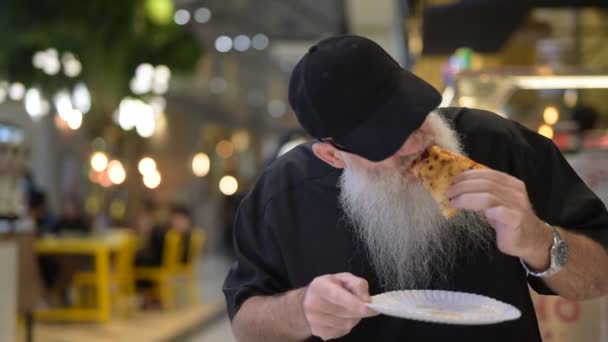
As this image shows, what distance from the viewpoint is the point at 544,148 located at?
163 cm

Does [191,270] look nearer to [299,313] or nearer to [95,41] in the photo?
[95,41]

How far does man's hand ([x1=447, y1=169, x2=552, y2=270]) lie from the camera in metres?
1.32

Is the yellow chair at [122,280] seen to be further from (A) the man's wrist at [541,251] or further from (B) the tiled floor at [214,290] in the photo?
(A) the man's wrist at [541,251]

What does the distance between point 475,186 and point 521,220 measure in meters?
0.09

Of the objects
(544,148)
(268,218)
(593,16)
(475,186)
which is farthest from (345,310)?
(593,16)

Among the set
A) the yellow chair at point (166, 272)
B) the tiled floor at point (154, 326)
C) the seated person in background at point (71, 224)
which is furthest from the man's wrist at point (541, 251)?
the yellow chair at point (166, 272)

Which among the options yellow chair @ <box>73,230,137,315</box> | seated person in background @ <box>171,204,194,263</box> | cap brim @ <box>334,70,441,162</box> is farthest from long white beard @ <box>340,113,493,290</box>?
seated person in background @ <box>171,204,194,263</box>

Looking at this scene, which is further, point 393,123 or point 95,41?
point 95,41

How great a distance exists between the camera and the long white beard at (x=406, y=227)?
155cm

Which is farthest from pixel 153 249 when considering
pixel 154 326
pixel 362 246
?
pixel 362 246

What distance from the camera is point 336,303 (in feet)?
4.44

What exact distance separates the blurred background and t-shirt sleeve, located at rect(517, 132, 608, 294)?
65 cm

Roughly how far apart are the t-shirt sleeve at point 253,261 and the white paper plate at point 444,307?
12.4 inches

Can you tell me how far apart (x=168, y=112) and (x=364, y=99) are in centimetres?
2060
